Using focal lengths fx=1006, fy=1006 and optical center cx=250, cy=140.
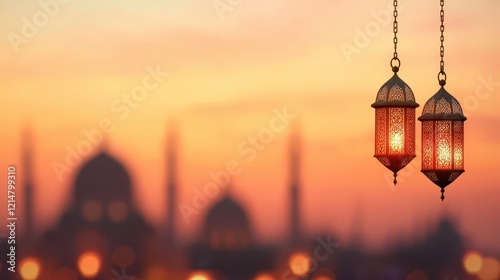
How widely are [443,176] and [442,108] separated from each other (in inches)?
31.2

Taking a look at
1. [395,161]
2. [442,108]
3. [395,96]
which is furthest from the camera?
[442,108]

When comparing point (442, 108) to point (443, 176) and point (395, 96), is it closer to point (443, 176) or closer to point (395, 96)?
point (395, 96)

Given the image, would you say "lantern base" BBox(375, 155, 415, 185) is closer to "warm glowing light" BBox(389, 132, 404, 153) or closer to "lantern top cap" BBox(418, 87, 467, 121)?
"warm glowing light" BBox(389, 132, 404, 153)

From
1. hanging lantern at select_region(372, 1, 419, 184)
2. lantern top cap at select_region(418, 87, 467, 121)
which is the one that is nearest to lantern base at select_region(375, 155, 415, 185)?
hanging lantern at select_region(372, 1, 419, 184)

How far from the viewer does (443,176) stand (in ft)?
37.1

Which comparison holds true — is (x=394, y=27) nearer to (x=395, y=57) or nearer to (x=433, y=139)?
(x=395, y=57)

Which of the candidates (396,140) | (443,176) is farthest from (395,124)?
(443,176)

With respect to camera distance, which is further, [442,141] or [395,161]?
[442,141]

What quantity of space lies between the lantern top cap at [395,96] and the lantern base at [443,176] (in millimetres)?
781

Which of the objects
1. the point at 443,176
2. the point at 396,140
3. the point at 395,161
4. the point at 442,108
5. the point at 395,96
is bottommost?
the point at 443,176

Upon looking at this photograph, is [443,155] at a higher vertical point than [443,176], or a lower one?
higher

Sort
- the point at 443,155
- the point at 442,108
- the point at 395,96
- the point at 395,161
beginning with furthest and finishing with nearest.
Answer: the point at 442,108, the point at 443,155, the point at 395,96, the point at 395,161

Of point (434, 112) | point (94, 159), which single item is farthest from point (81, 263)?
point (434, 112)

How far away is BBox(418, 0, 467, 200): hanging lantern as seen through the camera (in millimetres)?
11312
